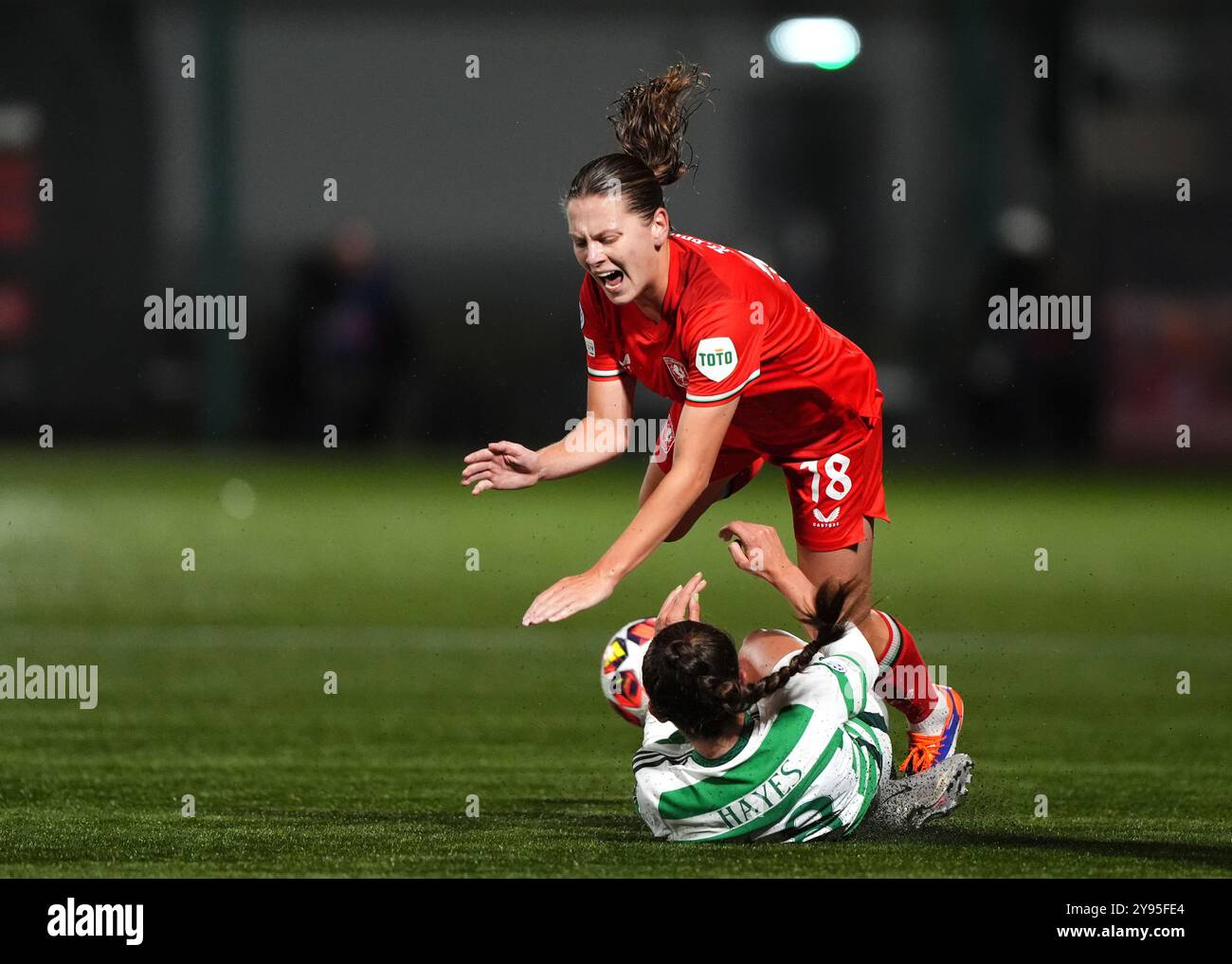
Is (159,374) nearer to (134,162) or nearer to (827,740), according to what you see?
(134,162)

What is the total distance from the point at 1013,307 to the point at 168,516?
8757mm

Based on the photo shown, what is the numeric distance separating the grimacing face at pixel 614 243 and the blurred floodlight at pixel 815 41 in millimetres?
19714

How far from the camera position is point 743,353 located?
562 centimetres

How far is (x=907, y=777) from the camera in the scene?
6008mm

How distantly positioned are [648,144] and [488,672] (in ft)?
14.9

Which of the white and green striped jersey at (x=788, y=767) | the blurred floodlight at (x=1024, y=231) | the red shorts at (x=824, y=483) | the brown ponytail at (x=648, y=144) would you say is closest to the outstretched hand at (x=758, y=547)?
the white and green striped jersey at (x=788, y=767)

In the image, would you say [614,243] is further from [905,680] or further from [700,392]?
[905,680]

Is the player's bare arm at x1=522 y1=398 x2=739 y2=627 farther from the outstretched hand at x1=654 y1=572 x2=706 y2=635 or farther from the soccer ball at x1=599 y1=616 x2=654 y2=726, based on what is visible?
the soccer ball at x1=599 y1=616 x2=654 y2=726

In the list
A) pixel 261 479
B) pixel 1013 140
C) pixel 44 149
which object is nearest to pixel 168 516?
pixel 261 479

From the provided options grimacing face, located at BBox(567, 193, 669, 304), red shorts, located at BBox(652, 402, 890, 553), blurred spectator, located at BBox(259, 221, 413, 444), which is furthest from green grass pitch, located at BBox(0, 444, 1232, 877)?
blurred spectator, located at BBox(259, 221, 413, 444)

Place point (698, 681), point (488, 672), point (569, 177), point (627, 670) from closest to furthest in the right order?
point (698, 681), point (627, 670), point (488, 672), point (569, 177)

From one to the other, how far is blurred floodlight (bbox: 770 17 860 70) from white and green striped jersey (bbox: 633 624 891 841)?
20230 millimetres

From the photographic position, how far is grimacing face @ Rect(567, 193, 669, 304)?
18.4 feet

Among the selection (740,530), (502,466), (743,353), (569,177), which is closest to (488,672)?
(502,466)
